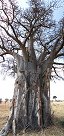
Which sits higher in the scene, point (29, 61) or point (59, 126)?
point (29, 61)

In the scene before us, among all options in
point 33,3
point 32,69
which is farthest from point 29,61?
point 33,3

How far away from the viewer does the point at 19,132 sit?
17.2 metres

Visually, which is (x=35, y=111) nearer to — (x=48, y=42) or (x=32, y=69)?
(x=32, y=69)

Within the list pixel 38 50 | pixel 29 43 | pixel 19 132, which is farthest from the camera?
pixel 38 50

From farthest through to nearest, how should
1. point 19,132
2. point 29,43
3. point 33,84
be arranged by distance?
point 29,43
point 33,84
point 19,132

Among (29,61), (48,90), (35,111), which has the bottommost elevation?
(35,111)

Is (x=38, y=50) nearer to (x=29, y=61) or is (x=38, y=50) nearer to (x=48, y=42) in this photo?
(x=48, y=42)

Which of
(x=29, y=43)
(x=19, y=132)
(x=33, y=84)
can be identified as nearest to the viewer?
(x=19, y=132)

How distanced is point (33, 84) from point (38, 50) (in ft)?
13.8

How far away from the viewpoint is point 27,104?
18016 millimetres

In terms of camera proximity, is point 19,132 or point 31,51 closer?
point 19,132

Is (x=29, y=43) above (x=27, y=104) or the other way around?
above

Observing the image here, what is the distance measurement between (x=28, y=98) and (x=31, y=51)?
109 inches

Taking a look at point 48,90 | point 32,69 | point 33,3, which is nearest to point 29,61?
Answer: point 32,69
